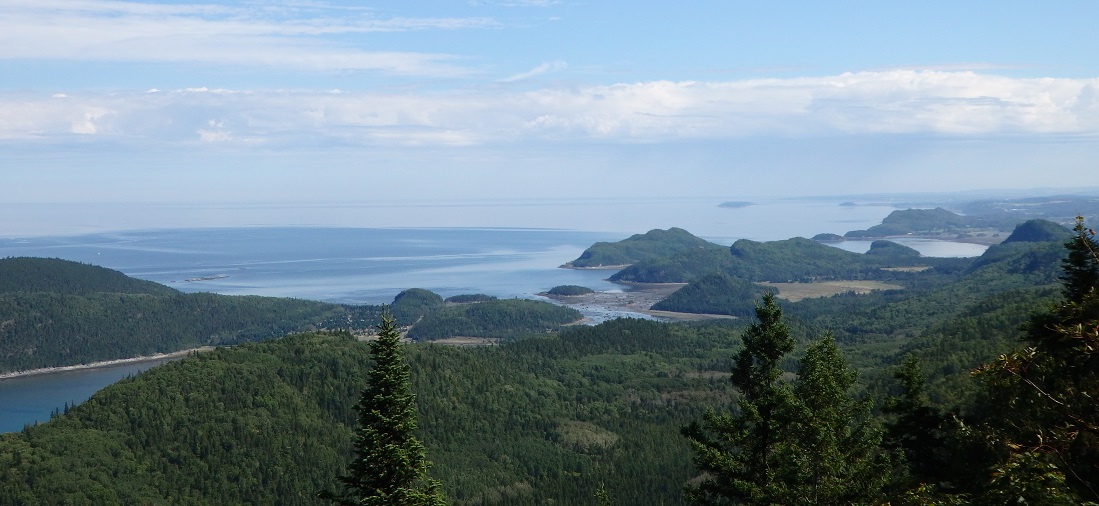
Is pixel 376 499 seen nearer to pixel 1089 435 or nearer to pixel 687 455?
pixel 1089 435

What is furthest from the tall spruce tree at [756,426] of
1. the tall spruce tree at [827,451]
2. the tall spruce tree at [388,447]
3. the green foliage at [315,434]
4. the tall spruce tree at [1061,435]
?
the green foliage at [315,434]

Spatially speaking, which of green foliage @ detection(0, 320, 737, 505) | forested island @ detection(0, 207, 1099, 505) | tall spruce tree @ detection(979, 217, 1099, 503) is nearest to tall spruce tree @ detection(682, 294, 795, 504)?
forested island @ detection(0, 207, 1099, 505)

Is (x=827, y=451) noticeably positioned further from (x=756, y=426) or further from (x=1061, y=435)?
(x=1061, y=435)

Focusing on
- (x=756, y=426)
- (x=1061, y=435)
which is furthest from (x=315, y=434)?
(x=1061, y=435)

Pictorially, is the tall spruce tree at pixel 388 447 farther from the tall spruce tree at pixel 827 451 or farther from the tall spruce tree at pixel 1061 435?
the tall spruce tree at pixel 1061 435

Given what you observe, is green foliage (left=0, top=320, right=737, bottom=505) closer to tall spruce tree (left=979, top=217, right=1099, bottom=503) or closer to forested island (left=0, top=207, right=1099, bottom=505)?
forested island (left=0, top=207, right=1099, bottom=505)

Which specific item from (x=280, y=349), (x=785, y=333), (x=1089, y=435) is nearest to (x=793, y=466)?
(x=785, y=333)

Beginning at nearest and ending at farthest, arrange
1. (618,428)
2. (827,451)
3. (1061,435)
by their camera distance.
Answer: (1061,435), (827,451), (618,428)
